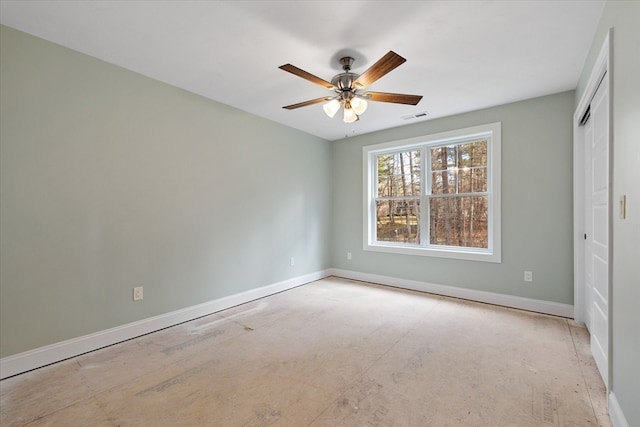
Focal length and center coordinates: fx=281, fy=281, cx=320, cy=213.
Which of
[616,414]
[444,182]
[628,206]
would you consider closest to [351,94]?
[628,206]

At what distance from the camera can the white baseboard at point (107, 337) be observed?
2.09m

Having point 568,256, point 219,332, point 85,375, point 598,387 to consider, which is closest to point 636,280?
point 598,387

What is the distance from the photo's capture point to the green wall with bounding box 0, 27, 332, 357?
2119mm

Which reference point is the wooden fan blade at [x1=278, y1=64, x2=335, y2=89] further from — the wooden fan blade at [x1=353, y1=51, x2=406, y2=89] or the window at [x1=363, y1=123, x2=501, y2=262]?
the window at [x1=363, y1=123, x2=501, y2=262]

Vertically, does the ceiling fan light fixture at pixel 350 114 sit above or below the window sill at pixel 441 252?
above

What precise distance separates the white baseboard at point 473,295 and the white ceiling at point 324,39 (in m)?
2.44

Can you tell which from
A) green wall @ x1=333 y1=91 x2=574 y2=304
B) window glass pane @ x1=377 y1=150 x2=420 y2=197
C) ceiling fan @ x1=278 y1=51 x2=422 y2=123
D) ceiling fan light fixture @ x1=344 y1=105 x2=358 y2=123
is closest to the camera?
ceiling fan @ x1=278 y1=51 x2=422 y2=123

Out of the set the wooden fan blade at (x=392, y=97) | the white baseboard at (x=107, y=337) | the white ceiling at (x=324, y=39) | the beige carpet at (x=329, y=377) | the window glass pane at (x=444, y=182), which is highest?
the white ceiling at (x=324, y=39)

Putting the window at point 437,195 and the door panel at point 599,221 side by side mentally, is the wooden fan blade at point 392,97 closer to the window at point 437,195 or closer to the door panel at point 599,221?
the door panel at point 599,221

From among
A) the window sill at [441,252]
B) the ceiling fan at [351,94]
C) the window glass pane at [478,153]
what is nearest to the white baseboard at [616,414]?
the window sill at [441,252]

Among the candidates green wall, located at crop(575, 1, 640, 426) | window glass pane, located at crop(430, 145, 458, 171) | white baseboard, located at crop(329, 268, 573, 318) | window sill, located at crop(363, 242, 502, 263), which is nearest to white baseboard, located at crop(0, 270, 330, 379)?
white baseboard, located at crop(329, 268, 573, 318)

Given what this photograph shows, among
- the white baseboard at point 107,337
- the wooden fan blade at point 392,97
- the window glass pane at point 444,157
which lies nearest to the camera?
the white baseboard at point 107,337

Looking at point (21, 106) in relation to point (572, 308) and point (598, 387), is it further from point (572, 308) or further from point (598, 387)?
point (572, 308)

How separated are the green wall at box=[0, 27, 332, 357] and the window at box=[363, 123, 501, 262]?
1980 mm
